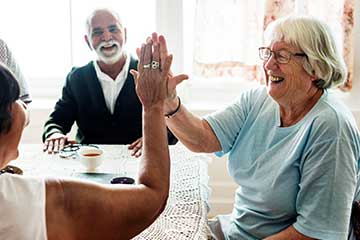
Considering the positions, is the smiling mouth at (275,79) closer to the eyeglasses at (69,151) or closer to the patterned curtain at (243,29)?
the eyeglasses at (69,151)

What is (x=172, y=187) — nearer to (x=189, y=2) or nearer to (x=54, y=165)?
(x=54, y=165)

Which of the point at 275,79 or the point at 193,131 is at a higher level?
the point at 275,79

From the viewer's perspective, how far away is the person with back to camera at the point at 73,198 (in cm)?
85

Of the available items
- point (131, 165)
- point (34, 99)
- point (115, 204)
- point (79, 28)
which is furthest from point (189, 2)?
point (115, 204)

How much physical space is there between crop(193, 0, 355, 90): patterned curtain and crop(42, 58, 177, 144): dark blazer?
0.49 m

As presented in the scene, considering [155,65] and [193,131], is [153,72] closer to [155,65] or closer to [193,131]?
[155,65]

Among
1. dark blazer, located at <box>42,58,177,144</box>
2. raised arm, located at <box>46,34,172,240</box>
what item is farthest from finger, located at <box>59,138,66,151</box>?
raised arm, located at <box>46,34,172,240</box>

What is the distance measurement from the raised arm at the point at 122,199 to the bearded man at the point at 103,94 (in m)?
1.27

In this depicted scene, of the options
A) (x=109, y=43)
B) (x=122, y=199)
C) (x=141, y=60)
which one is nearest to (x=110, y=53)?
(x=109, y=43)

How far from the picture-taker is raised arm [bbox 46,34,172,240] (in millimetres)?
904

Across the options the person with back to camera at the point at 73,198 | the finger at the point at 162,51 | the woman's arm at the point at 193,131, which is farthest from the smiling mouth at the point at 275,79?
the person with back to camera at the point at 73,198

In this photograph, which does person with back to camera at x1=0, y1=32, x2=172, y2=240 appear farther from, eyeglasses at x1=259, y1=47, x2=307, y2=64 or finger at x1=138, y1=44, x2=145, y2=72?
eyeglasses at x1=259, y1=47, x2=307, y2=64

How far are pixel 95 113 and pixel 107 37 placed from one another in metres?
0.41

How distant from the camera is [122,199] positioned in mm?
979
